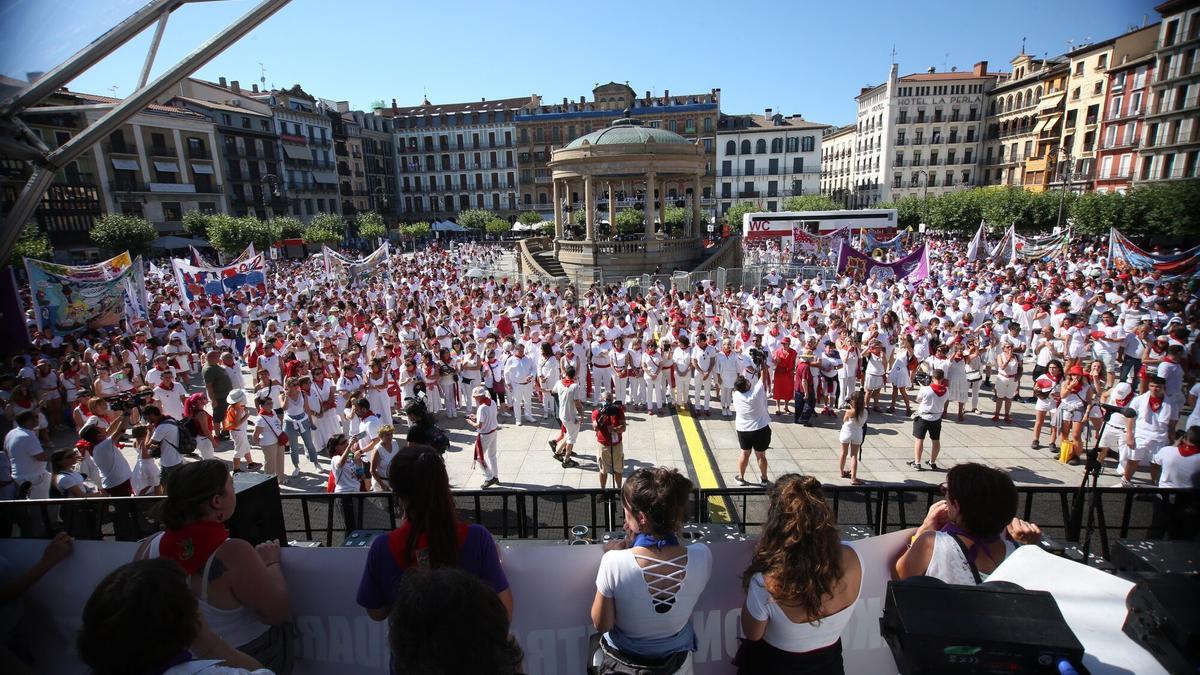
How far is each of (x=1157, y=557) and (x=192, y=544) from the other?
4.72 metres

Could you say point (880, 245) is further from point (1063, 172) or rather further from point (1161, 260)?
point (1161, 260)

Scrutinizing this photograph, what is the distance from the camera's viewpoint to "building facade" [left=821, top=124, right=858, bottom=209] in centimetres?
7456

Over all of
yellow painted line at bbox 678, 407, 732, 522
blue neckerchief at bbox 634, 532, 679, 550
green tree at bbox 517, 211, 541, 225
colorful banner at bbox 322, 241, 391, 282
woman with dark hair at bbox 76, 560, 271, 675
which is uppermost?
green tree at bbox 517, 211, 541, 225

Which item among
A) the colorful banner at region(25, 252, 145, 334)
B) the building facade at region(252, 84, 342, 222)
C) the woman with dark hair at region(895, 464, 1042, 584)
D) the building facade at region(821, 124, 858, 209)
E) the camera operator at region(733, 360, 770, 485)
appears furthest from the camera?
the building facade at region(821, 124, 858, 209)

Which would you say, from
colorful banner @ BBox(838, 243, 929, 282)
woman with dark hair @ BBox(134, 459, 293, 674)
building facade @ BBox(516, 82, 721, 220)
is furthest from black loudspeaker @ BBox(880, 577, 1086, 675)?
building facade @ BBox(516, 82, 721, 220)

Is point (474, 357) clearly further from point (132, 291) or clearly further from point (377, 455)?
point (132, 291)

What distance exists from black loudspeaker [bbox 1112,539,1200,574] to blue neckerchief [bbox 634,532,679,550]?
2.38 m

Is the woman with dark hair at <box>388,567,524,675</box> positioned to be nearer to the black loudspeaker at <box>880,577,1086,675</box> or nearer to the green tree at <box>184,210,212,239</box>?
the black loudspeaker at <box>880,577,1086,675</box>

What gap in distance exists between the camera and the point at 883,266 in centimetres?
1809

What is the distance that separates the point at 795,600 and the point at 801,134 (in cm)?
7237

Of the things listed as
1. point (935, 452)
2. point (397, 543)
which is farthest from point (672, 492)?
point (935, 452)

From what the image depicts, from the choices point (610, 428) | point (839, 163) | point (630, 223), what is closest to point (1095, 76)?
point (610, 428)

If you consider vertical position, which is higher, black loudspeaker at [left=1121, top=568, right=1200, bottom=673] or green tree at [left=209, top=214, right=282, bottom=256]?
green tree at [left=209, top=214, right=282, bottom=256]

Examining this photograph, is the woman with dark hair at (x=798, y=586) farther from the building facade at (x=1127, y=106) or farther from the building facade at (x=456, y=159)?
the building facade at (x=456, y=159)
